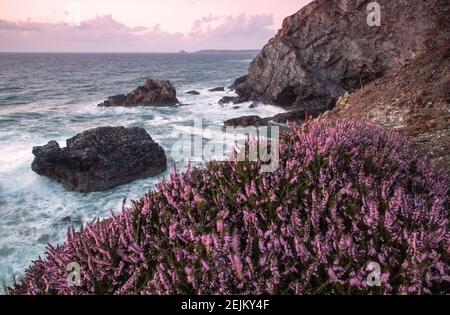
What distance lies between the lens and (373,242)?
3.64 m

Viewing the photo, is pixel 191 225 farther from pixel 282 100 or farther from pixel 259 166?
pixel 282 100

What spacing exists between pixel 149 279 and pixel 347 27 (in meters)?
37.9

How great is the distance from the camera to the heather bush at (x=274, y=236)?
3.32 meters

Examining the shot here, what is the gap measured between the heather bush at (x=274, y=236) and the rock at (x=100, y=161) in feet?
47.3

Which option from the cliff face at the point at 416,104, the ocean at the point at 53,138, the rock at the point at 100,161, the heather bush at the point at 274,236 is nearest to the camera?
the heather bush at the point at 274,236

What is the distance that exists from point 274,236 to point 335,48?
37514 millimetres

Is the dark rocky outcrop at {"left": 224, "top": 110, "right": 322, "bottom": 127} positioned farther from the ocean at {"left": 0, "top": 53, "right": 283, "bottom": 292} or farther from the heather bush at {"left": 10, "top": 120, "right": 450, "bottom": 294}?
the heather bush at {"left": 10, "top": 120, "right": 450, "bottom": 294}

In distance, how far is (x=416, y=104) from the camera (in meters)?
12.1

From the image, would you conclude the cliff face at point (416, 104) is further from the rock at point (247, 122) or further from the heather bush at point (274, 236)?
the rock at point (247, 122)

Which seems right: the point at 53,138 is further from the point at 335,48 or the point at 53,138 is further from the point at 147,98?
the point at 335,48

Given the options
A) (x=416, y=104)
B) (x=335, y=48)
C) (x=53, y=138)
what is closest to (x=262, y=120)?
(x=335, y=48)

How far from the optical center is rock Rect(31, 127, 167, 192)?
18719 millimetres

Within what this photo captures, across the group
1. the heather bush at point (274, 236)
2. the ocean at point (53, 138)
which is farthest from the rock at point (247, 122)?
the heather bush at point (274, 236)

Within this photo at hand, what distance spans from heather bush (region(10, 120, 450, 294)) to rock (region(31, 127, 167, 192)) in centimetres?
1441
